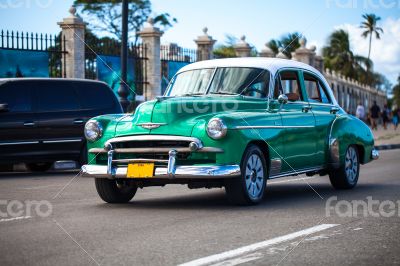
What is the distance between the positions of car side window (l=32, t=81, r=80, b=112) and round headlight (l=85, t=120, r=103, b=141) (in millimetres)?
6019

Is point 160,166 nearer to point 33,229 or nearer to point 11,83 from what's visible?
point 33,229

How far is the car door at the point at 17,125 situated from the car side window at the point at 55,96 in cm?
22

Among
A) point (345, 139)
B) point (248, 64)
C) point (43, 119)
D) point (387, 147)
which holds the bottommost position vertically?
point (387, 147)

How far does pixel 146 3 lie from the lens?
58.7 m

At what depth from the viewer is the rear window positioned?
1648 cm

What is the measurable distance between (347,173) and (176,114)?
3.60 meters

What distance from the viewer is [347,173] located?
39.5 ft

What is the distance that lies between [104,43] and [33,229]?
21.5 meters

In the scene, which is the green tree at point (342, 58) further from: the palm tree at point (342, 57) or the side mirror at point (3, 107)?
the side mirror at point (3, 107)

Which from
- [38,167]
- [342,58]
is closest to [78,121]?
[38,167]

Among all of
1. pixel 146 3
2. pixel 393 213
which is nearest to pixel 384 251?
pixel 393 213

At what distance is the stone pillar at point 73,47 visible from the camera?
1089 inches

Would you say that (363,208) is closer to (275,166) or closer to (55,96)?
(275,166)

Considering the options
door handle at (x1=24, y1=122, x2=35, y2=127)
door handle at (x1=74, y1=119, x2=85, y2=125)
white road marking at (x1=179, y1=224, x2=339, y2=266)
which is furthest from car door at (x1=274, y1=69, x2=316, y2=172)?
door handle at (x1=24, y1=122, x2=35, y2=127)
